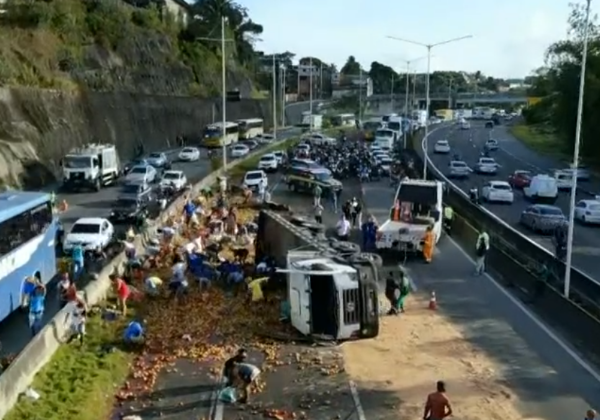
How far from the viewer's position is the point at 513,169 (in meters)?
84.6

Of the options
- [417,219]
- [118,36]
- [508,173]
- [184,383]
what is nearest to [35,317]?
[184,383]

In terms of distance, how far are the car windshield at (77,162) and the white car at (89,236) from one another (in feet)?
68.3

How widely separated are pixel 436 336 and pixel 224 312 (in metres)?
6.09

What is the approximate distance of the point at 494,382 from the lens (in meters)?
20.3

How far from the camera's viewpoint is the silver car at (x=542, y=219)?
141ft

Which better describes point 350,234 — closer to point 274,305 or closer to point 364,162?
point 274,305

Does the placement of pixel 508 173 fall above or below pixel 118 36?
below

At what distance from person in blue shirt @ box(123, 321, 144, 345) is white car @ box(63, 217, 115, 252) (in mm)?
10181

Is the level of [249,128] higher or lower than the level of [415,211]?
lower

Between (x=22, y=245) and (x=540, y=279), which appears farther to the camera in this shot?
(x=540, y=279)

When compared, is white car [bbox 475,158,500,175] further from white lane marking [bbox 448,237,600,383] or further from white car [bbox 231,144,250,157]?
white lane marking [bbox 448,237,600,383]

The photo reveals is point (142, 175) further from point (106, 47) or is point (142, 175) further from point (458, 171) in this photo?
point (106, 47)

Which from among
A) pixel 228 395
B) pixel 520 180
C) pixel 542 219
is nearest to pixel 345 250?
pixel 228 395

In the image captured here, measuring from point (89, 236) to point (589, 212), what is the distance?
2784cm
